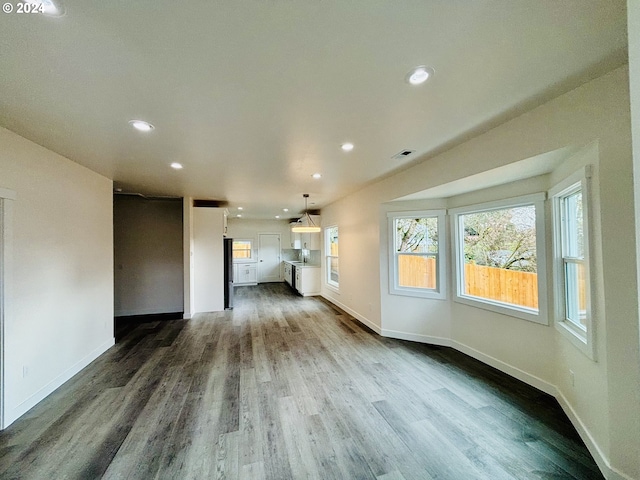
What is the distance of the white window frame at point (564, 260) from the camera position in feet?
5.97

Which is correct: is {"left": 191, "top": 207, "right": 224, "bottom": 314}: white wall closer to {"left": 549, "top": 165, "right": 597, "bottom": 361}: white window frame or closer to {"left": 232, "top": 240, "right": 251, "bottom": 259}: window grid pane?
{"left": 232, "top": 240, "right": 251, "bottom": 259}: window grid pane

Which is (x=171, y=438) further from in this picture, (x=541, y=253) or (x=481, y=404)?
(x=541, y=253)

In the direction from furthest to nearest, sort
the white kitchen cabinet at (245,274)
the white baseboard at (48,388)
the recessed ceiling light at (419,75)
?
the white kitchen cabinet at (245,274)
the white baseboard at (48,388)
the recessed ceiling light at (419,75)

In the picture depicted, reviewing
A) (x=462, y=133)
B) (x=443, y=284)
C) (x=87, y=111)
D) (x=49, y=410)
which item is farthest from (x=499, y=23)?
(x=49, y=410)

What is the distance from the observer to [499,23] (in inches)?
46.5

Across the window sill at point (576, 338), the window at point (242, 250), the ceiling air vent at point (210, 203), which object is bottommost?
the window sill at point (576, 338)

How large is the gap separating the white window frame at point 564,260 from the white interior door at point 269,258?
890 cm

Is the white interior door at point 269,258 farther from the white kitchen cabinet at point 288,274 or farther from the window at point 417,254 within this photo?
the window at point 417,254

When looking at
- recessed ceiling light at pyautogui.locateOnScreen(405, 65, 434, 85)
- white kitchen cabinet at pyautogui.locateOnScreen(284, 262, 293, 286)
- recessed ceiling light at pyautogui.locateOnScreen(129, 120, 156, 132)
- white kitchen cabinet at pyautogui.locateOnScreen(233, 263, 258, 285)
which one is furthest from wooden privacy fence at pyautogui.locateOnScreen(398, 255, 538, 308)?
white kitchen cabinet at pyautogui.locateOnScreen(233, 263, 258, 285)

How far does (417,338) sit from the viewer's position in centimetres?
400

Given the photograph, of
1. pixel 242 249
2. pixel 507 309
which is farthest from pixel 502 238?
pixel 242 249

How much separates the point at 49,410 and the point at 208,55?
137 inches
